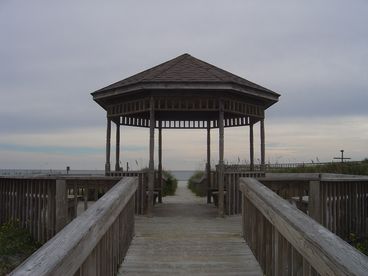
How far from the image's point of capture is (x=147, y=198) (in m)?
10.0

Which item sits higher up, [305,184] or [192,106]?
[192,106]

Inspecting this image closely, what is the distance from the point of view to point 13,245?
7.68 metres

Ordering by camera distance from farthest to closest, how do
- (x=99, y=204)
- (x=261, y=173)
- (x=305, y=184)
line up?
(x=261, y=173)
(x=305, y=184)
(x=99, y=204)

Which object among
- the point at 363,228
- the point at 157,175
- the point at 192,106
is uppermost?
the point at 192,106

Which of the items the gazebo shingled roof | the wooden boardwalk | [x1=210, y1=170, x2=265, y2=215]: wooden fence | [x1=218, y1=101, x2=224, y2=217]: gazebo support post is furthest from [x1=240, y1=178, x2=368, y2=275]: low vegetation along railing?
the gazebo shingled roof

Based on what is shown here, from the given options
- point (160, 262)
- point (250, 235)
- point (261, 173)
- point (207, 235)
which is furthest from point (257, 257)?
point (261, 173)

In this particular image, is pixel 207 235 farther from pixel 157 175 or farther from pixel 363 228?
pixel 157 175

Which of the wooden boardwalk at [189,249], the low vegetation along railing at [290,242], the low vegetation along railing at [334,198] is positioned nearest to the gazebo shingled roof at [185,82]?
the low vegetation along railing at [334,198]

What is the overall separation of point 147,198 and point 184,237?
332 cm

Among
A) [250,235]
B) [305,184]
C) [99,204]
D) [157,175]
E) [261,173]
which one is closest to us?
[99,204]

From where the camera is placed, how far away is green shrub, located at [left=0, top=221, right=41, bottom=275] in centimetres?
712

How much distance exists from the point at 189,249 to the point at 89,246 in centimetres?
320

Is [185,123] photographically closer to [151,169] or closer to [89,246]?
[151,169]

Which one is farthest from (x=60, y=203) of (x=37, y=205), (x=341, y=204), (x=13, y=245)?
(x=341, y=204)
